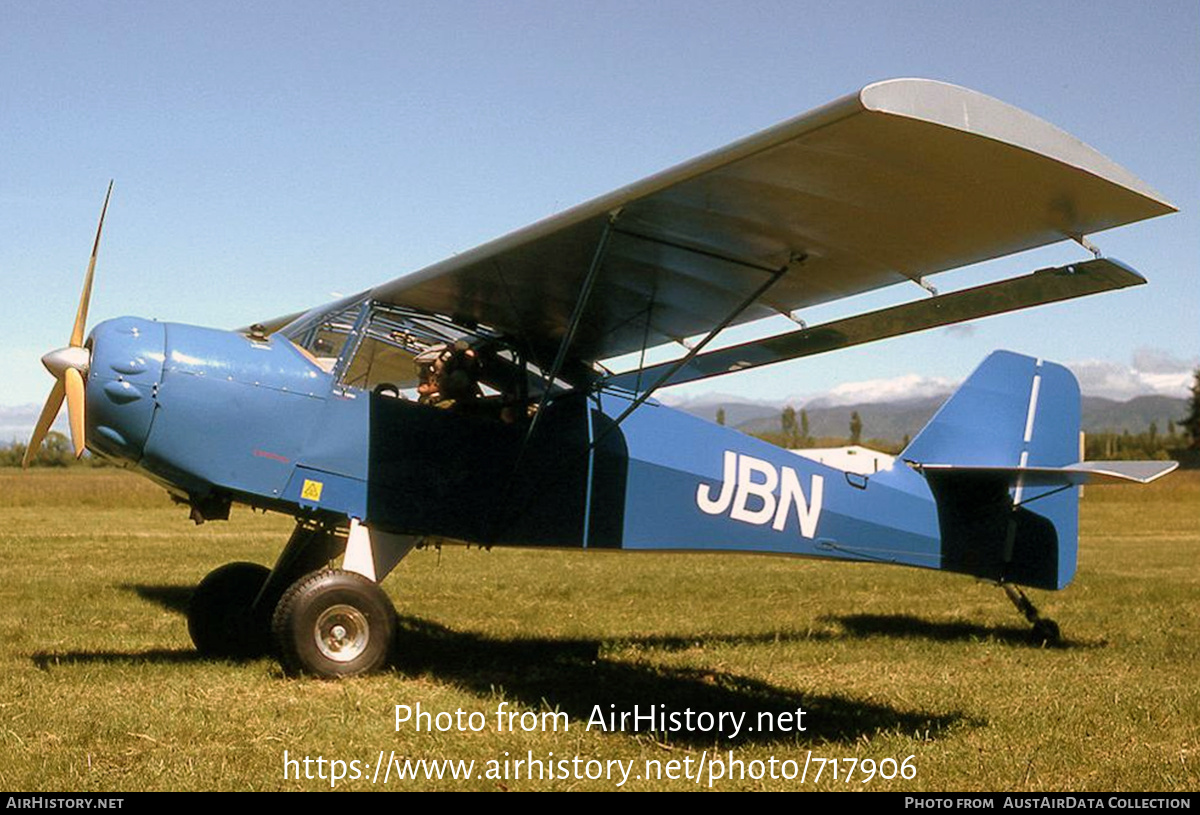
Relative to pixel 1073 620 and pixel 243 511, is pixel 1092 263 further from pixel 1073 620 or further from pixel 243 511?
pixel 243 511

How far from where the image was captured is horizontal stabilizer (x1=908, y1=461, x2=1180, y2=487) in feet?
27.1

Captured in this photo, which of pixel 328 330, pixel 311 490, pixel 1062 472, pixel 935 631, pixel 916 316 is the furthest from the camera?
pixel 935 631

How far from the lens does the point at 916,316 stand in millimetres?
7410

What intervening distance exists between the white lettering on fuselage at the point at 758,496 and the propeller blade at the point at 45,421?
4366mm

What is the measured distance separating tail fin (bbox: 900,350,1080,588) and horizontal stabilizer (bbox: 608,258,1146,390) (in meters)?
1.56

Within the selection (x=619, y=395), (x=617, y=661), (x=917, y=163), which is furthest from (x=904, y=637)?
(x=917, y=163)

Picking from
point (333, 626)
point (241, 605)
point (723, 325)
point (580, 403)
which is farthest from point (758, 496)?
point (241, 605)

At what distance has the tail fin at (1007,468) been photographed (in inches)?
360

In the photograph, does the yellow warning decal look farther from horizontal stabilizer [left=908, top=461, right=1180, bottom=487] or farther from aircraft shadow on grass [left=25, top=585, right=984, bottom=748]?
horizontal stabilizer [left=908, top=461, right=1180, bottom=487]

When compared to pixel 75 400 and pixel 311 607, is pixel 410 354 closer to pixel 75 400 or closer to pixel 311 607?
→ pixel 311 607

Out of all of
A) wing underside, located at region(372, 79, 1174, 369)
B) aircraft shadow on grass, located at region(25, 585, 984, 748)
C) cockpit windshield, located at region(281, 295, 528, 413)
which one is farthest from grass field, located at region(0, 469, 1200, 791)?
wing underside, located at region(372, 79, 1174, 369)

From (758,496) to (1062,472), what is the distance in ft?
8.15

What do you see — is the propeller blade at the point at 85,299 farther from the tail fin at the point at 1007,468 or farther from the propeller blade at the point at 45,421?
the tail fin at the point at 1007,468

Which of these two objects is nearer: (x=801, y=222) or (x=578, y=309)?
(x=801, y=222)
